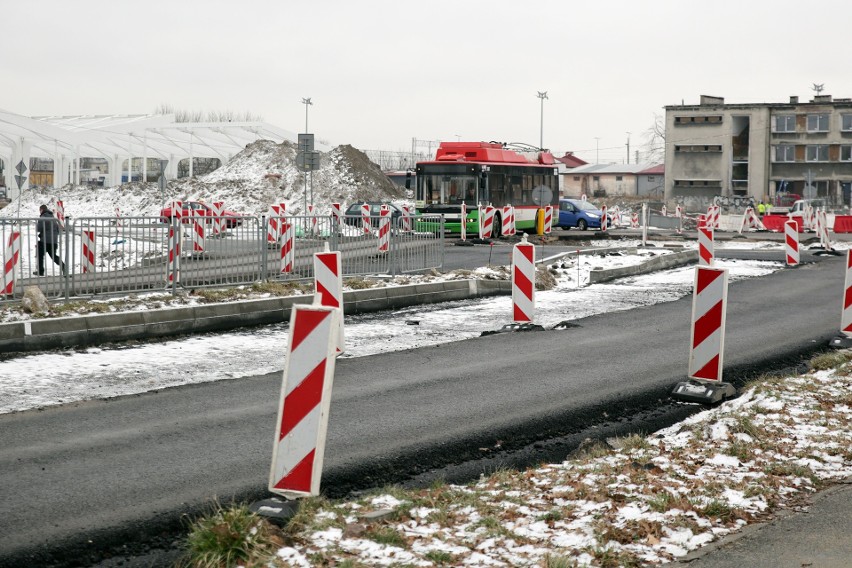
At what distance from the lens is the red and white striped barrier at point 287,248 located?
18797mm

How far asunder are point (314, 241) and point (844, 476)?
538 inches

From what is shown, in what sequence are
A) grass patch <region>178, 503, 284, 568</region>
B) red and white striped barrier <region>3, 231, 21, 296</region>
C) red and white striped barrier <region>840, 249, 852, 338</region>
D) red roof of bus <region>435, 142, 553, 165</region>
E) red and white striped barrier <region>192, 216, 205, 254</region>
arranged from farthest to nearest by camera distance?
red roof of bus <region>435, 142, 553, 165</region>, red and white striped barrier <region>192, 216, 205, 254</region>, red and white striped barrier <region>3, 231, 21, 296</region>, red and white striped barrier <region>840, 249, 852, 338</region>, grass patch <region>178, 503, 284, 568</region>

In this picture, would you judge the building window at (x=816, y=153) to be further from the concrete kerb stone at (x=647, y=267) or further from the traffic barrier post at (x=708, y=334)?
the traffic barrier post at (x=708, y=334)

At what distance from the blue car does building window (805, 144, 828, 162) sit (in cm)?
4927

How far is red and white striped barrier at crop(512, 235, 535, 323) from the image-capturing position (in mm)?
15055

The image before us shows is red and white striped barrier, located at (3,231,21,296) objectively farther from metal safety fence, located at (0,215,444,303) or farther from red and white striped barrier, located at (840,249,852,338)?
red and white striped barrier, located at (840,249,852,338)

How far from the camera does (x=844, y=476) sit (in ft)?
22.8

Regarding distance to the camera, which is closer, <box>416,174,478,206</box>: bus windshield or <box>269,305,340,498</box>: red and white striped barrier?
<box>269,305,340,498</box>: red and white striped barrier

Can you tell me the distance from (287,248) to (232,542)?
46.1ft

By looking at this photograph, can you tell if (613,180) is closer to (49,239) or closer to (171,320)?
(49,239)

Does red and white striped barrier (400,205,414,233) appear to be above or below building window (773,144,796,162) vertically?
below

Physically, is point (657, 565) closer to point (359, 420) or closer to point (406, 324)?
point (359, 420)

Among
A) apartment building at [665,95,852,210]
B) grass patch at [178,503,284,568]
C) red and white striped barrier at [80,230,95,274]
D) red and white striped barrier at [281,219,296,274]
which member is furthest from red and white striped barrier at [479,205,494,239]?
apartment building at [665,95,852,210]

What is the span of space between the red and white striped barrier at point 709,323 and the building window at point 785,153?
89.5 m
